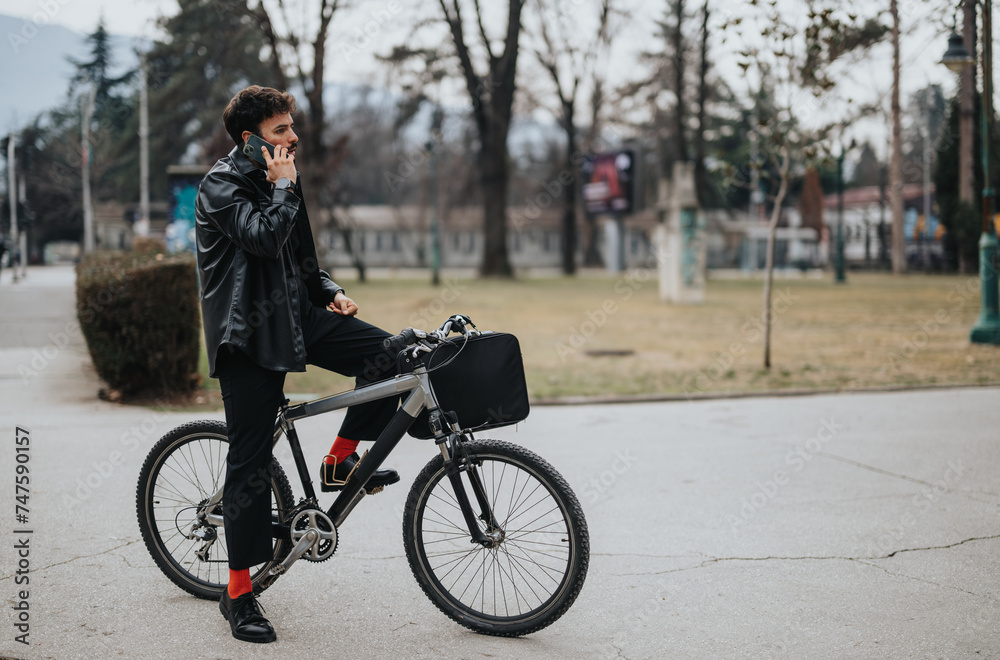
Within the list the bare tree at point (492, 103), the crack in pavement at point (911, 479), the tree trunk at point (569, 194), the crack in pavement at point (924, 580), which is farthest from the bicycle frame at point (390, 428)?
the tree trunk at point (569, 194)

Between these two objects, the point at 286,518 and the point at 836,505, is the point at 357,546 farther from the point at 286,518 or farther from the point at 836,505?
the point at 836,505

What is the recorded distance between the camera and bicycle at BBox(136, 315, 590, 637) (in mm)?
3338

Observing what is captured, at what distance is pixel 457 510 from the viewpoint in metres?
3.51

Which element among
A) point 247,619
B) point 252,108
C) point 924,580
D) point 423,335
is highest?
point 252,108

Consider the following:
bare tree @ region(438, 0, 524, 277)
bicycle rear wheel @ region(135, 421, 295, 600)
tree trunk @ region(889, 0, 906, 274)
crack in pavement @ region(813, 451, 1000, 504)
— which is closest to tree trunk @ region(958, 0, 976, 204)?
tree trunk @ region(889, 0, 906, 274)

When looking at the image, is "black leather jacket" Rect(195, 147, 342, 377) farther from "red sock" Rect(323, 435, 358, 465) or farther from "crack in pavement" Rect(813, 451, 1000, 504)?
"crack in pavement" Rect(813, 451, 1000, 504)

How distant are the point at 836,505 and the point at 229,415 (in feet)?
12.1

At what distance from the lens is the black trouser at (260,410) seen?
3354mm

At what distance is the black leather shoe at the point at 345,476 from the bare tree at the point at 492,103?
33792mm

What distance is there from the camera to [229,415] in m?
3.37

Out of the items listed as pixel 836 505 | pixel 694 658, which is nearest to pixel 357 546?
pixel 694 658

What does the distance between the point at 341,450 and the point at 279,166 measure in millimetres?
1111

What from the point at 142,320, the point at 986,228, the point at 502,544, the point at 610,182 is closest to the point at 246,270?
the point at 502,544

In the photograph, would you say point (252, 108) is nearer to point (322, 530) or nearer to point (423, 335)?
point (423, 335)
